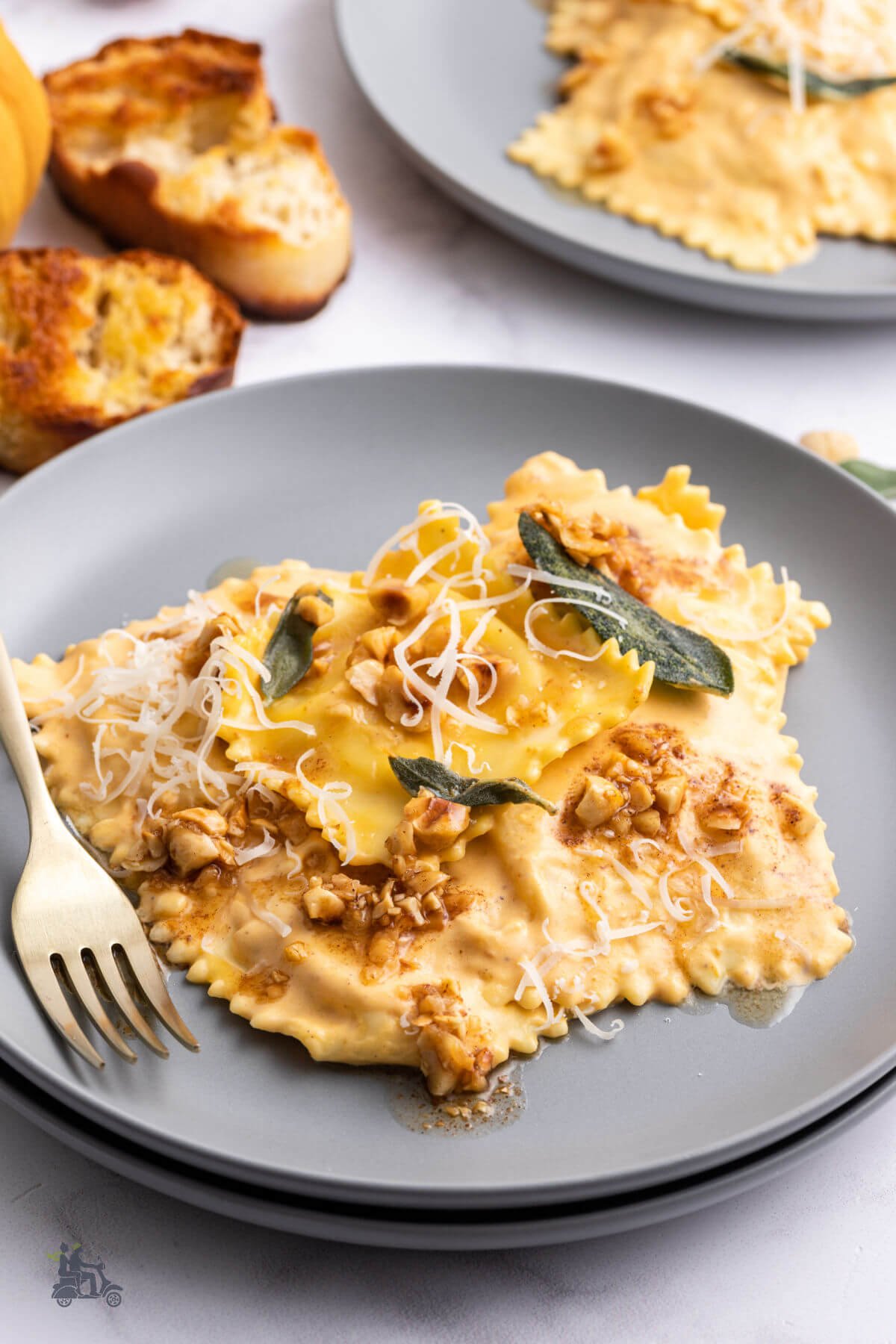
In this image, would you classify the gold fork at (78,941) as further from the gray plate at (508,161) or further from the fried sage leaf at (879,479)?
the gray plate at (508,161)

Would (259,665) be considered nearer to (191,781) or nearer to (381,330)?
(191,781)

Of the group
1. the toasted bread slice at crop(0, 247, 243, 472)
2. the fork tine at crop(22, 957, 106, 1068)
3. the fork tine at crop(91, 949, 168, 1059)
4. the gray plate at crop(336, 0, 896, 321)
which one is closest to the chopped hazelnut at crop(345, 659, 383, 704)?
the fork tine at crop(91, 949, 168, 1059)

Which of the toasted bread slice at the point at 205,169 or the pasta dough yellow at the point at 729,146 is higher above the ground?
the pasta dough yellow at the point at 729,146

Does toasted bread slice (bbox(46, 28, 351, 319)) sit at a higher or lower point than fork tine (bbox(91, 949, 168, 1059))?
higher

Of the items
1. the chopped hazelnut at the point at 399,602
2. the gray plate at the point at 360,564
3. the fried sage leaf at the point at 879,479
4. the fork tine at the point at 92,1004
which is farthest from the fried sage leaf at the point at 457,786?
the fried sage leaf at the point at 879,479

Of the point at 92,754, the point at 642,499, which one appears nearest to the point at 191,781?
the point at 92,754

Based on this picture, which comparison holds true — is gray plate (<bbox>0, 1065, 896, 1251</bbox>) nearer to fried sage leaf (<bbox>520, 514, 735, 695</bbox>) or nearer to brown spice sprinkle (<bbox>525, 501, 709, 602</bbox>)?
fried sage leaf (<bbox>520, 514, 735, 695</bbox>)
